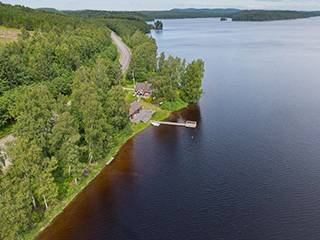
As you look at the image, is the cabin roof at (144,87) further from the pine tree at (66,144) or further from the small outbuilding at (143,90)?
the pine tree at (66,144)

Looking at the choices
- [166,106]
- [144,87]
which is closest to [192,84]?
[166,106]

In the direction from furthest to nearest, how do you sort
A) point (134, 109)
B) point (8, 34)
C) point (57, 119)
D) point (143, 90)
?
point (8, 34) → point (143, 90) → point (134, 109) → point (57, 119)

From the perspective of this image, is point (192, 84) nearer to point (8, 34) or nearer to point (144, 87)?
point (144, 87)

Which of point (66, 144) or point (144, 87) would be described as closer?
point (66, 144)

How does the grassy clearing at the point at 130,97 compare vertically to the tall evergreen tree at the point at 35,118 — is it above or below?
below

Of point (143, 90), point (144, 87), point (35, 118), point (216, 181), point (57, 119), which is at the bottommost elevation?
point (216, 181)

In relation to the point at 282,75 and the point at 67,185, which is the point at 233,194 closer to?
the point at 67,185

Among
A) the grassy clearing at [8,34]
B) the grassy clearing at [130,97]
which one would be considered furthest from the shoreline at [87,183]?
the grassy clearing at [8,34]
